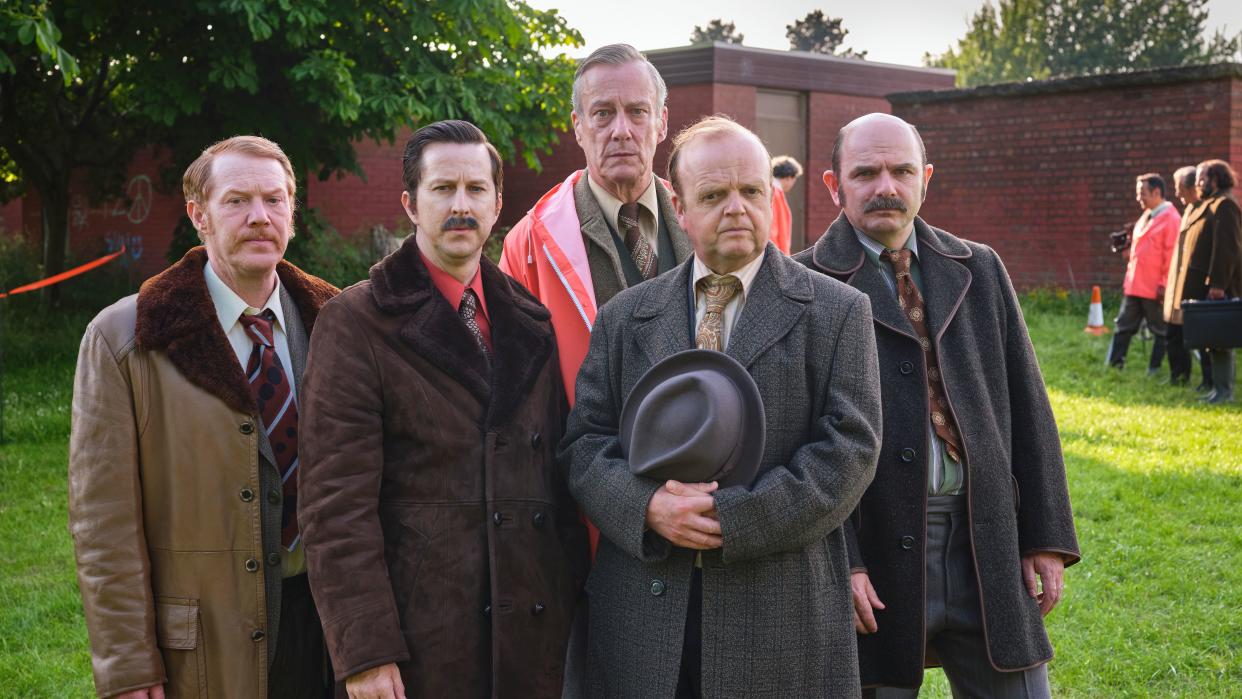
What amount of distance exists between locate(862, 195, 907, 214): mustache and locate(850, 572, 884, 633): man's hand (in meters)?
0.97

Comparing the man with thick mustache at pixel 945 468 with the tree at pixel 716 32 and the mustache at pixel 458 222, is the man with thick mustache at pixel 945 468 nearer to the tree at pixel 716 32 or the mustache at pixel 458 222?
the mustache at pixel 458 222

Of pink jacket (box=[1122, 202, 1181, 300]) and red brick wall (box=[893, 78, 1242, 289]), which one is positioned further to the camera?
red brick wall (box=[893, 78, 1242, 289])

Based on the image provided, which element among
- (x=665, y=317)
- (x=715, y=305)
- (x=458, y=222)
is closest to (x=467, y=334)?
(x=458, y=222)

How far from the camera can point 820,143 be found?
68.0ft

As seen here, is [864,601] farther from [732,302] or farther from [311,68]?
[311,68]

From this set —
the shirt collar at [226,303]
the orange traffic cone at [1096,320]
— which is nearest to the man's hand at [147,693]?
the shirt collar at [226,303]

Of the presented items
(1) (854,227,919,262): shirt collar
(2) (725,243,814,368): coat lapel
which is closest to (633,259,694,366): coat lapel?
(2) (725,243,814,368): coat lapel

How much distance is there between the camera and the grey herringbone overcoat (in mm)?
2443

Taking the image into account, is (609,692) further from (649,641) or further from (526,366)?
(526,366)

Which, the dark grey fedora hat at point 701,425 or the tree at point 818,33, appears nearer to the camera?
the dark grey fedora hat at point 701,425

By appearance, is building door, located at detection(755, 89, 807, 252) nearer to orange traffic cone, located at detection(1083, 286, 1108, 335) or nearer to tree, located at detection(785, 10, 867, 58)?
orange traffic cone, located at detection(1083, 286, 1108, 335)

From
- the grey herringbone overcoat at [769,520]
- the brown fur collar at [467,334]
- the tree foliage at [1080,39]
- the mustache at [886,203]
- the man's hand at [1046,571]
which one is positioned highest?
the tree foliage at [1080,39]

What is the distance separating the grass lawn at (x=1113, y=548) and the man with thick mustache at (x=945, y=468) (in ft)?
6.32

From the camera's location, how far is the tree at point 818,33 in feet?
214
